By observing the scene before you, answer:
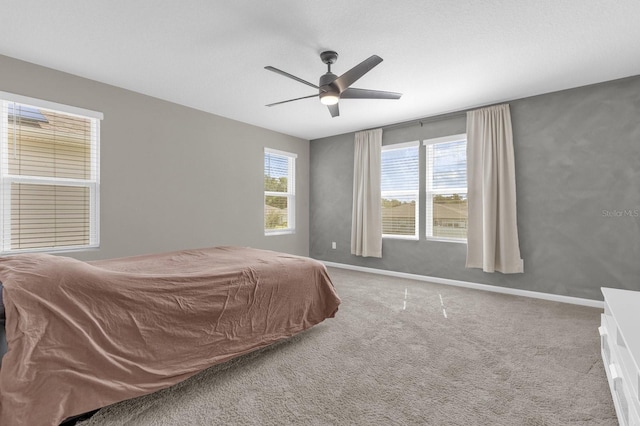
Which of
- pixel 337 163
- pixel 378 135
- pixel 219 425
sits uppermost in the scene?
pixel 378 135

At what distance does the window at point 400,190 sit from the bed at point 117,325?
2.98m

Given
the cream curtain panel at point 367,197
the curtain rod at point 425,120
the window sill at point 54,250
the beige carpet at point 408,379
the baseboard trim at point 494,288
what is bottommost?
the beige carpet at point 408,379

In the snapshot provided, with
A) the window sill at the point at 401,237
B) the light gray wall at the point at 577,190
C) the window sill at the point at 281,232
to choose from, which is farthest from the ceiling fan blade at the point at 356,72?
the window sill at the point at 281,232

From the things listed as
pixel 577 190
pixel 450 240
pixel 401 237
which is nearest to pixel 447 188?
pixel 450 240

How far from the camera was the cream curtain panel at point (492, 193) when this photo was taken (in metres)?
3.73

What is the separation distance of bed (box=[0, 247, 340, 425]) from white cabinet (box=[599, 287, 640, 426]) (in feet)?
6.23

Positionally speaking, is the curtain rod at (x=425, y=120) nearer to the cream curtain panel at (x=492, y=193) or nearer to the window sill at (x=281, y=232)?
the cream curtain panel at (x=492, y=193)

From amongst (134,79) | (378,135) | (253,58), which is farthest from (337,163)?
(134,79)

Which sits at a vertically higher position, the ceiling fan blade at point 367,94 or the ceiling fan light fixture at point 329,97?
the ceiling fan blade at point 367,94

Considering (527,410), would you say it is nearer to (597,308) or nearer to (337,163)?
(597,308)

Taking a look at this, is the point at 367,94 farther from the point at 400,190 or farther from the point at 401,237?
the point at 401,237

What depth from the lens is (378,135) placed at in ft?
16.3

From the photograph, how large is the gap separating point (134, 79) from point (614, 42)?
15.0 ft

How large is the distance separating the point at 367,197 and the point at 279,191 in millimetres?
1612
